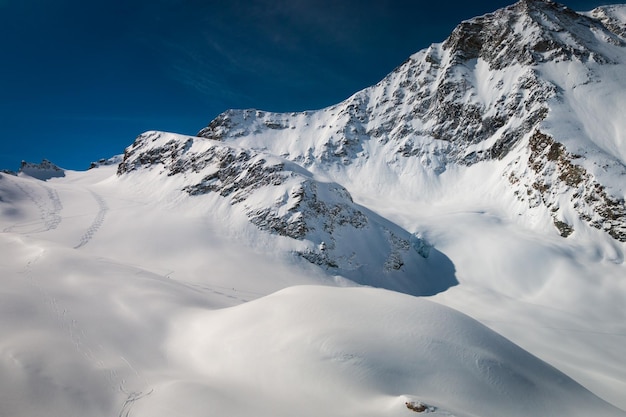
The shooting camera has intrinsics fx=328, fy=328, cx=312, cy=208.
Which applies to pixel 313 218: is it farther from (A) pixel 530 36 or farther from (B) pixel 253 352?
(A) pixel 530 36

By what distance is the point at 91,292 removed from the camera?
43.5 ft

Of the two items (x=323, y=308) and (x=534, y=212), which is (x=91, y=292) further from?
(x=534, y=212)

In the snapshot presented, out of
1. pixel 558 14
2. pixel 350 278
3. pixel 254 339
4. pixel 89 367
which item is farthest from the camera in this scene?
pixel 558 14

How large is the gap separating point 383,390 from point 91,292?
12.0 m

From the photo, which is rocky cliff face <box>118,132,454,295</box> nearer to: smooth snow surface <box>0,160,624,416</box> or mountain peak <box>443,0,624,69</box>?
smooth snow surface <box>0,160,624,416</box>

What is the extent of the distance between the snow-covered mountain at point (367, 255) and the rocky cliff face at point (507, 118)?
31 cm

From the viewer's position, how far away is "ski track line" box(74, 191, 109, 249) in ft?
81.6

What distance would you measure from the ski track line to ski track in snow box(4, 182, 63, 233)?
8.82 feet

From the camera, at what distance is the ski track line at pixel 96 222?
24.9 metres

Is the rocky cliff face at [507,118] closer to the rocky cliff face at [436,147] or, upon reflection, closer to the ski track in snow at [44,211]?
the rocky cliff face at [436,147]

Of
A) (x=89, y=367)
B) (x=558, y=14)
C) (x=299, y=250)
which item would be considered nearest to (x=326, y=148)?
(x=299, y=250)

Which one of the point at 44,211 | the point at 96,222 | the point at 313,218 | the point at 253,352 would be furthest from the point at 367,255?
the point at 44,211

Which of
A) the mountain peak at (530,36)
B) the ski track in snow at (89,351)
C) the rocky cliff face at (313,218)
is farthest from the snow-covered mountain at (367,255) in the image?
the mountain peak at (530,36)

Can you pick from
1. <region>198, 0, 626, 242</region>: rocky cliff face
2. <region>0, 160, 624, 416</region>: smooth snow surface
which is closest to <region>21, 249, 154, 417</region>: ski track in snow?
<region>0, 160, 624, 416</region>: smooth snow surface
